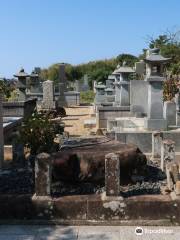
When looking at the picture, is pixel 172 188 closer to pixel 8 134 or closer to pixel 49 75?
pixel 8 134

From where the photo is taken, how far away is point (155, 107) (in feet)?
36.8

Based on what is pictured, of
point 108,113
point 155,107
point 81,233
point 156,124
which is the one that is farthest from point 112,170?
point 108,113

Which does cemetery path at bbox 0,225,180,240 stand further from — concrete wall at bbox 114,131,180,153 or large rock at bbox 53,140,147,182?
concrete wall at bbox 114,131,180,153

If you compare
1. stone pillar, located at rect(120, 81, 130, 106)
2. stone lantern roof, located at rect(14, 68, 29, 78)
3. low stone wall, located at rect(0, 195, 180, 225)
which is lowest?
low stone wall, located at rect(0, 195, 180, 225)

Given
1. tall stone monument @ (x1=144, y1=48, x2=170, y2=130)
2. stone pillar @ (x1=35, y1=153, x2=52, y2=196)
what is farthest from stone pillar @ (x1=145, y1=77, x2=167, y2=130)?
stone pillar @ (x1=35, y1=153, x2=52, y2=196)

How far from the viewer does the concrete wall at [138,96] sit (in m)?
15.2

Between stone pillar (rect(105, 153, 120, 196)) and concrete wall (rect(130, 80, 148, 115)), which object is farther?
concrete wall (rect(130, 80, 148, 115))

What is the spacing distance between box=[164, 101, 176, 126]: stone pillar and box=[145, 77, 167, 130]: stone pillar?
312 millimetres

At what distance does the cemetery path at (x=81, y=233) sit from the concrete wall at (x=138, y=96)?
10.7m

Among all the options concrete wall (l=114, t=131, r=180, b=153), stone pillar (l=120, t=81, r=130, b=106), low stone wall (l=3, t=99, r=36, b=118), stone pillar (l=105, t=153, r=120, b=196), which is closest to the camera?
stone pillar (l=105, t=153, r=120, b=196)

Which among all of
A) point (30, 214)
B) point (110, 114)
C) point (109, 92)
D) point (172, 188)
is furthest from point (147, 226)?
point (109, 92)

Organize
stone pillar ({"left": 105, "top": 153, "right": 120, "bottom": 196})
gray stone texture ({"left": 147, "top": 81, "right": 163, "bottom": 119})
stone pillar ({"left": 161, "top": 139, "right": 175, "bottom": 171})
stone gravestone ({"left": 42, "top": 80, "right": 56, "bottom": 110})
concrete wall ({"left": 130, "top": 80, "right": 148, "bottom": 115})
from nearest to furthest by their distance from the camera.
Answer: stone pillar ({"left": 105, "top": 153, "right": 120, "bottom": 196}), stone pillar ({"left": 161, "top": 139, "right": 175, "bottom": 171}), gray stone texture ({"left": 147, "top": 81, "right": 163, "bottom": 119}), concrete wall ({"left": 130, "top": 80, "right": 148, "bottom": 115}), stone gravestone ({"left": 42, "top": 80, "right": 56, "bottom": 110})

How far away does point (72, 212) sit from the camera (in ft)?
16.3

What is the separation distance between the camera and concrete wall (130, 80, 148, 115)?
1518cm
